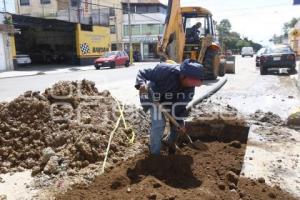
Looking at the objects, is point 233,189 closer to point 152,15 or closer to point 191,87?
point 191,87

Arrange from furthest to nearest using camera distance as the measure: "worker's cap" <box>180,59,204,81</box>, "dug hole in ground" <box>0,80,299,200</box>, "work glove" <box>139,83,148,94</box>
→ "work glove" <box>139,83,148,94</box> < "worker's cap" <box>180,59,204,81</box> < "dug hole in ground" <box>0,80,299,200</box>

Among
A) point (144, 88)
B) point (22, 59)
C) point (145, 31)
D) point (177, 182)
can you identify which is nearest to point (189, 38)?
point (144, 88)

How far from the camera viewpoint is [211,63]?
15.9m

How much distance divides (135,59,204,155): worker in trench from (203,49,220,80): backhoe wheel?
34.5 feet

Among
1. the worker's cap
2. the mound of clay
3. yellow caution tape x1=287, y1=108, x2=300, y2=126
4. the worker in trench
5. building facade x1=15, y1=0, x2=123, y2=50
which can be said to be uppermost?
building facade x1=15, y1=0, x2=123, y2=50

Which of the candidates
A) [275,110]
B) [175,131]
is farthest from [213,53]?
[175,131]

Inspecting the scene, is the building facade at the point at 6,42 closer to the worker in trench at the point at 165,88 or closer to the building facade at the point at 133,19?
the building facade at the point at 133,19

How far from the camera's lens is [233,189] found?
4.43 m

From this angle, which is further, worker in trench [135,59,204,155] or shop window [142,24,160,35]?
shop window [142,24,160,35]

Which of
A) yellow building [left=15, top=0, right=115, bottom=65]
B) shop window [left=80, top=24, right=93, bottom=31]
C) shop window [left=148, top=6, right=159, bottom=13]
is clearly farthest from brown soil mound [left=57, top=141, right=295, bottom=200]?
shop window [left=148, top=6, right=159, bottom=13]

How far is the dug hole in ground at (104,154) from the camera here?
14.5 ft

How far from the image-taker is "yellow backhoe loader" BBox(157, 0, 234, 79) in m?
14.0

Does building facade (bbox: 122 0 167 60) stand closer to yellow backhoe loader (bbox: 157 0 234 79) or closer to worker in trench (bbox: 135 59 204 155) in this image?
yellow backhoe loader (bbox: 157 0 234 79)

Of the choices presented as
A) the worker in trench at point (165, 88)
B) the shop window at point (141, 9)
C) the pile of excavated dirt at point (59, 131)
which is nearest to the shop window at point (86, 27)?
the shop window at point (141, 9)
